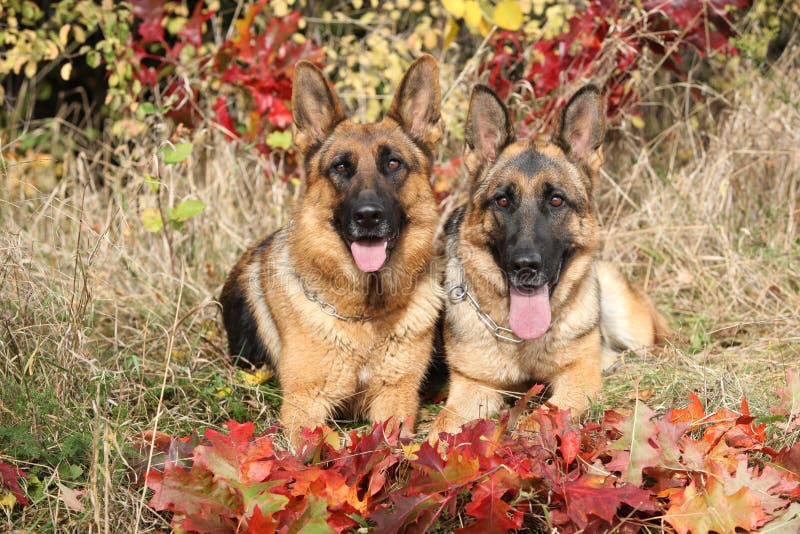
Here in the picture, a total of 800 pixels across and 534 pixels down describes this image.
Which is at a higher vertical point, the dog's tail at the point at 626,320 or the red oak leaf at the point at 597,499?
the red oak leaf at the point at 597,499

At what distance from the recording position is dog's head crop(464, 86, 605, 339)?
3.56 m

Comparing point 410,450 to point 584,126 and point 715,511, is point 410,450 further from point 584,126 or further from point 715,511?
point 584,126

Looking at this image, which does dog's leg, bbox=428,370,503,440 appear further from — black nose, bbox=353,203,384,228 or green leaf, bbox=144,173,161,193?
green leaf, bbox=144,173,161,193

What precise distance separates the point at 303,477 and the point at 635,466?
1.12 meters

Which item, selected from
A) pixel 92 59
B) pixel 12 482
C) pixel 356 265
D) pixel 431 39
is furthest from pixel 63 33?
pixel 12 482

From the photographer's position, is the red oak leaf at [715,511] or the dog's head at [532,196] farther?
the dog's head at [532,196]

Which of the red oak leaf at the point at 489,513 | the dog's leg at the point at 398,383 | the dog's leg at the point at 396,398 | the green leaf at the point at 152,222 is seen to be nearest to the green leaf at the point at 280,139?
the green leaf at the point at 152,222

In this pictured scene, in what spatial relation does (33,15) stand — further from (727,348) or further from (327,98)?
(727,348)

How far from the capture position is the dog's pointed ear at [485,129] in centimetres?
386

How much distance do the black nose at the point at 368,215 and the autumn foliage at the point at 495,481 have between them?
1049 millimetres

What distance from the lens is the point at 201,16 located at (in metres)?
5.60

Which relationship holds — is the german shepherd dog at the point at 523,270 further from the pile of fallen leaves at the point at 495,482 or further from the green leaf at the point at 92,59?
the green leaf at the point at 92,59

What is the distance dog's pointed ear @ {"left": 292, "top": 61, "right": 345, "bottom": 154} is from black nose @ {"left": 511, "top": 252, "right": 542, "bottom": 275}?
47.7 inches

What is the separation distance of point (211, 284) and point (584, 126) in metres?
2.63
